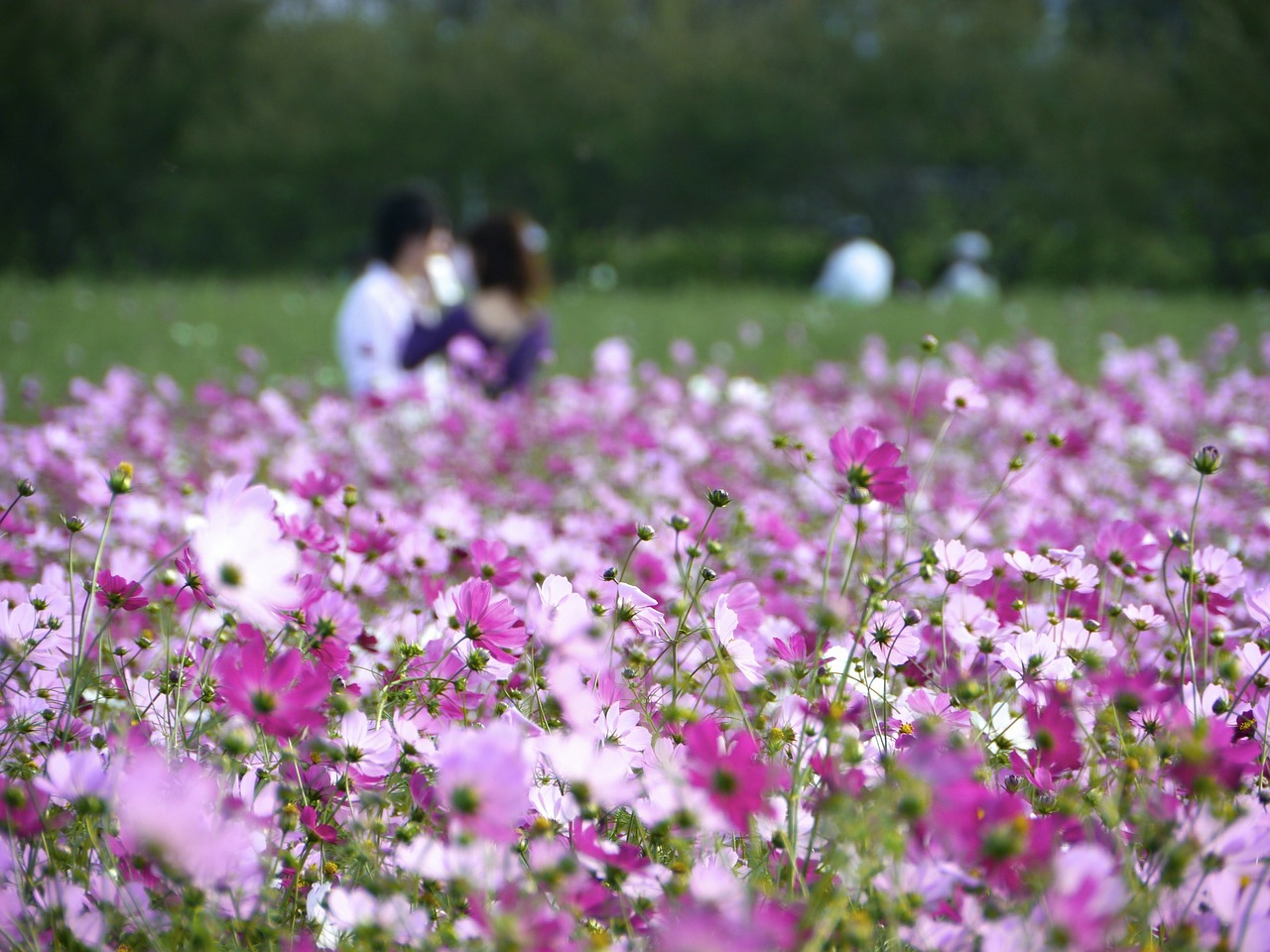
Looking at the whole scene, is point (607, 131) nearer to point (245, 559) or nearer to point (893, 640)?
point (893, 640)

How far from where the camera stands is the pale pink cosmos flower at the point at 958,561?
3.48 feet

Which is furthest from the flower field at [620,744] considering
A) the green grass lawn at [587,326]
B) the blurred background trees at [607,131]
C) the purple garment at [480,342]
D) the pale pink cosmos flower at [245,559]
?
the blurred background trees at [607,131]

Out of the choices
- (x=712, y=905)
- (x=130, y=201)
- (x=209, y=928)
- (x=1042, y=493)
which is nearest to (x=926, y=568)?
(x=712, y=905)

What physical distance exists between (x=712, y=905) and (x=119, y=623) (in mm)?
1049

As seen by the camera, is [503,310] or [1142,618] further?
[503,310]

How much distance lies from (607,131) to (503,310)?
15.8 meters

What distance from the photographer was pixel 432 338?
4090 mm

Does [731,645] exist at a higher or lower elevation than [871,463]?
lower

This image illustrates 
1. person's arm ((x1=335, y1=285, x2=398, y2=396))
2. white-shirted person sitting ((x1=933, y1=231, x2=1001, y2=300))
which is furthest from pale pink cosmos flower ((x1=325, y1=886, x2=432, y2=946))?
white-shirted person sitting ((x1=933, y1=231, x2=1001, y2=300))

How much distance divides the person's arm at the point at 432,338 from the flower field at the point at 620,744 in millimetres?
2252

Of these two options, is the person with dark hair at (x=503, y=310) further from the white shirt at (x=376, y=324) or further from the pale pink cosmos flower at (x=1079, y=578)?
the pale pink cosmos flower at (x=1079, y=578)

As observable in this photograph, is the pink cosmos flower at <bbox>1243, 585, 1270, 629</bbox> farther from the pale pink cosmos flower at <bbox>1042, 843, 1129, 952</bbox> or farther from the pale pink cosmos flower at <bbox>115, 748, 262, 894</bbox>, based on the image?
the pale pink cosmos flower at <bbox>115, 748, 262, 894</bbox>

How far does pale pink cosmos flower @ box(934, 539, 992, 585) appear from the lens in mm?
1062

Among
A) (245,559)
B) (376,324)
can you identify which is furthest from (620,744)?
(376,324)
